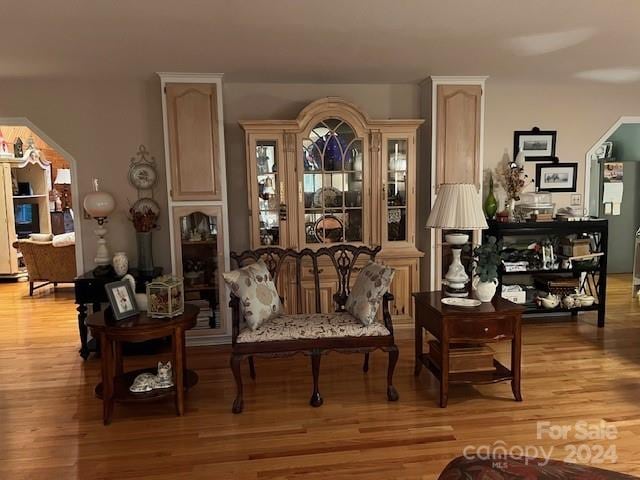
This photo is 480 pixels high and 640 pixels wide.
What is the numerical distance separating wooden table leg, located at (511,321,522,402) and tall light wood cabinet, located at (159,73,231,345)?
2355 mm

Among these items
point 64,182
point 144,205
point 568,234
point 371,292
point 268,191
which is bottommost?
point 371,292

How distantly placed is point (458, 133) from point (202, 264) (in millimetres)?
2513

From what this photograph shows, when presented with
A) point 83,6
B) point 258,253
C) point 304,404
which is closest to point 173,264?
point 258,253

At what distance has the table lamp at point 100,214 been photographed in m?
4.25

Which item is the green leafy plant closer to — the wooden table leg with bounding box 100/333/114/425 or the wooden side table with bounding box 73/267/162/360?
the wooden table leg with bounding box 100/333/114/425

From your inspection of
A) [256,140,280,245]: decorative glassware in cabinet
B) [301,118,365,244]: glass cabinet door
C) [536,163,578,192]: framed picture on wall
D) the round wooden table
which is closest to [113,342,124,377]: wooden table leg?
the round wooden table

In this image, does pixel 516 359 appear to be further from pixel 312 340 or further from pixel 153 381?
pixel 153 381

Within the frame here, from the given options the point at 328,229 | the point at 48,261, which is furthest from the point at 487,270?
the point at 48,261

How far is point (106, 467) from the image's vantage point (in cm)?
253

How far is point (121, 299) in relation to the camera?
10.1 ft

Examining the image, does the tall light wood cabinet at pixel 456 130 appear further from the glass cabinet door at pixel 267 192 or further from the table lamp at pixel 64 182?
the table lamp at pixel 64 182

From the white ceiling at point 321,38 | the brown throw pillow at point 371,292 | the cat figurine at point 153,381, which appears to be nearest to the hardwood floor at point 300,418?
the cat figurine at point 153,381

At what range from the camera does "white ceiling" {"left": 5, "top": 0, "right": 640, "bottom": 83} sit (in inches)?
106

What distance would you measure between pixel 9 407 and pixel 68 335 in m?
1.57
